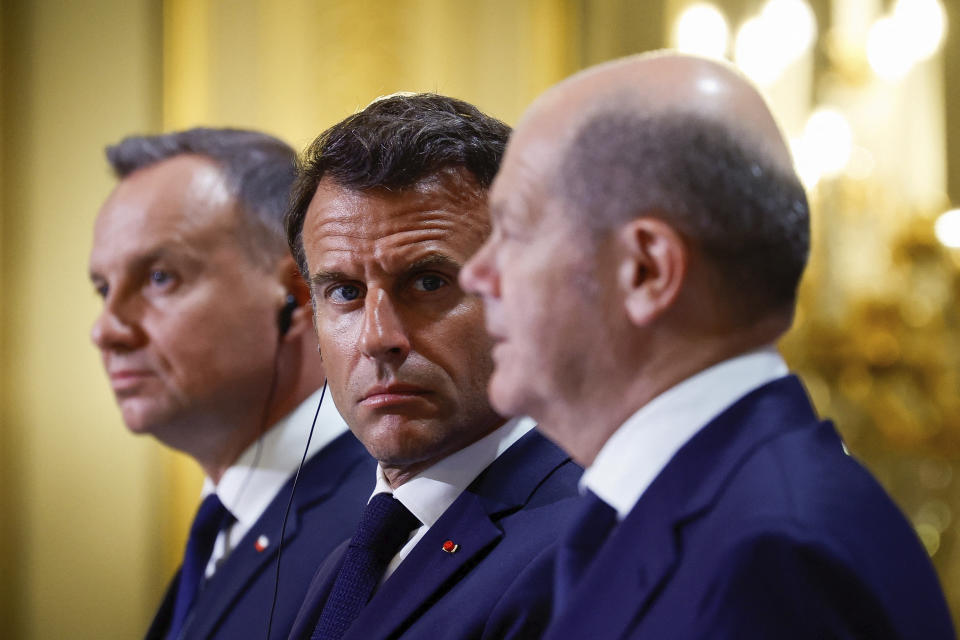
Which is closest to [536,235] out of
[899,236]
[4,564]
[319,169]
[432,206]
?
[432,206]

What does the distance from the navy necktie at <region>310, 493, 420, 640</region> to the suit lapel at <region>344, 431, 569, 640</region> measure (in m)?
0.04

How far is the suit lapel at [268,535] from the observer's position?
5.80 feet

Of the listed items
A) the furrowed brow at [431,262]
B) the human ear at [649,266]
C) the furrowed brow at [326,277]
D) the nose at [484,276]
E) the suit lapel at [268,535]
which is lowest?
the suit lapel at [268,535]

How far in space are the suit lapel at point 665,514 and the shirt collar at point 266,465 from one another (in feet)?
3.70

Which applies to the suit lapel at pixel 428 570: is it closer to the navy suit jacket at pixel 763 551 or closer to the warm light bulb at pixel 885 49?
the navy suit jacket at pixel 763 551

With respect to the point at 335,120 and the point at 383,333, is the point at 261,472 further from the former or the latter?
the point at 335,120

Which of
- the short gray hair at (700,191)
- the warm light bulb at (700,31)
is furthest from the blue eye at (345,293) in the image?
the warm light bulb at (700,31)

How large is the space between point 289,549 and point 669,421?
100cm

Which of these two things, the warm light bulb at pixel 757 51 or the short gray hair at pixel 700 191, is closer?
the short gray hair at pixel 700 191

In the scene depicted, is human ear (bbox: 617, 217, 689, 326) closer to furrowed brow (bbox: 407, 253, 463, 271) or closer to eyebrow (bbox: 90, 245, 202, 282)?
furrowed brow (bbox: 407, 253, 463, 271)

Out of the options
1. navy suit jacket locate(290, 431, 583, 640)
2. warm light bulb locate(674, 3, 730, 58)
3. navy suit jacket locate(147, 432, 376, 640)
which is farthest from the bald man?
warm light bulb locate(674, 3, 730, 58)

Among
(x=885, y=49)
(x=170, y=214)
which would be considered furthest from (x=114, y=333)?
(x=885, y=49)

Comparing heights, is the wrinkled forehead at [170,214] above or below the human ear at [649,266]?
below

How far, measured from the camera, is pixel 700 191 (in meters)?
0.87
